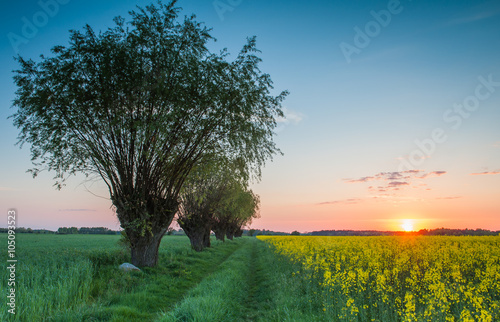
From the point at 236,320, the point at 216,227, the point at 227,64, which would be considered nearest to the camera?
the point at 236,320

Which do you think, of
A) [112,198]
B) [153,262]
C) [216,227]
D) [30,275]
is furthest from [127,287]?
[216,227]

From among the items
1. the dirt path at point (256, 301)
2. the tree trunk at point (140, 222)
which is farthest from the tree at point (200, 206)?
the dirt path at point (256, 301)

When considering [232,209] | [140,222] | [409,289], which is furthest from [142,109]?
[232,209]

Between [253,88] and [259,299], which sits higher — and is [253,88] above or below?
above

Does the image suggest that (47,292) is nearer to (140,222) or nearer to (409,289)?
(140,222)

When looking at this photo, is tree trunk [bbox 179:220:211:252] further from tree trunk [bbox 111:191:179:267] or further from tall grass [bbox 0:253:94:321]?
tall grass [bbox 0:253:94:321]

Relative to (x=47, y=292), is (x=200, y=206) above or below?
above

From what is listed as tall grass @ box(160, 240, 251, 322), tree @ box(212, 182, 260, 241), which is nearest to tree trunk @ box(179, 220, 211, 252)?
tree @ box(212, 182, 260, 241)

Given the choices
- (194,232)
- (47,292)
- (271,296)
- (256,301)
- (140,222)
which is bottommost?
(256,301)

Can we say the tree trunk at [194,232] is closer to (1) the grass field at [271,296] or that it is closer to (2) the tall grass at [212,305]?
(1) the grass field at [271,296]

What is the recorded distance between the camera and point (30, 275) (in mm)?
10242

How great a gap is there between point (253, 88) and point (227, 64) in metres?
1.86

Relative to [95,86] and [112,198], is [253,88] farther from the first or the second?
[112,198]

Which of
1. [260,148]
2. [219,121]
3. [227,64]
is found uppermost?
[227,64]
